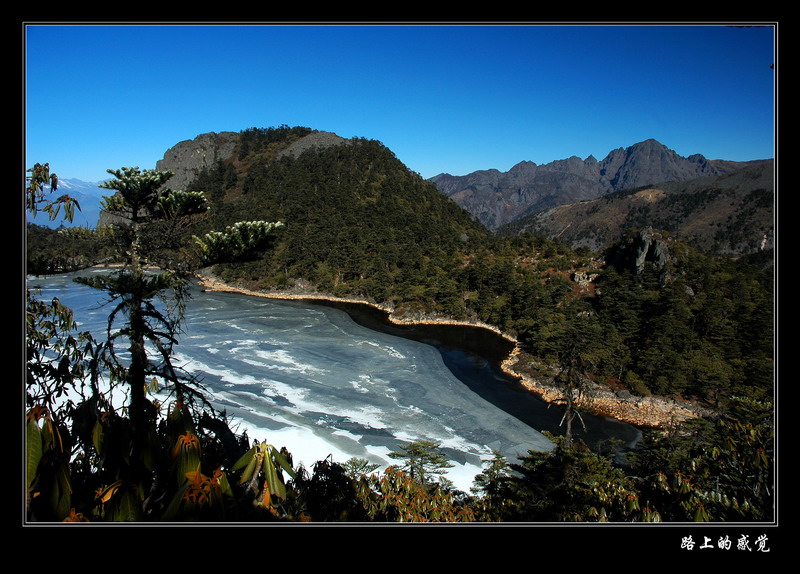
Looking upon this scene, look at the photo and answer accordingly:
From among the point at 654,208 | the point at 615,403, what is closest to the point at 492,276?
the point at 615,403

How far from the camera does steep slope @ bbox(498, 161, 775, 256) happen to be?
267ft

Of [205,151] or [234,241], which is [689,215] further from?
[234,241]

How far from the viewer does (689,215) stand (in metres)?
101

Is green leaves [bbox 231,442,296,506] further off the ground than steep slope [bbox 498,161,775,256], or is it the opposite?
steep slope [bbox 498,161,775,256]

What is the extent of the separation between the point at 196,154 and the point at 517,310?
211 feet

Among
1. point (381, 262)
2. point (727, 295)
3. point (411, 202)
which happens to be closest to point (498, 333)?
point (727, 295)

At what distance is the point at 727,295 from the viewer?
891 inches

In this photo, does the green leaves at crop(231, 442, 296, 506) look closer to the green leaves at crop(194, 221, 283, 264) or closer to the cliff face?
the green leaves at crop(194, 221, 283, 264)

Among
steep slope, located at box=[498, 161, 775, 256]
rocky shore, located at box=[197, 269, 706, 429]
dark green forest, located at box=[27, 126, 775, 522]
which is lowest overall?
rocky shore, located at box=[197, 269, 706, 429]

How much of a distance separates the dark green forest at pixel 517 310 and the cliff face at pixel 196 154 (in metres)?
4.18

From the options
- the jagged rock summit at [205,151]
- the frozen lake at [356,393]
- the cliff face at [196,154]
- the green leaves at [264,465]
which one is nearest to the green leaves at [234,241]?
the green leaves at [264,465]

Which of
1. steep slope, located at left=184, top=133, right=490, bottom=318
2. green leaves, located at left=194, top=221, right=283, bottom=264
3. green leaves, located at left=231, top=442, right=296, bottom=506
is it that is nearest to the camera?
green leaves, located at left=231, top=442, right=296, bottom=506

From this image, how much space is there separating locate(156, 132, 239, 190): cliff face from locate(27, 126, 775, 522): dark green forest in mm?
4181

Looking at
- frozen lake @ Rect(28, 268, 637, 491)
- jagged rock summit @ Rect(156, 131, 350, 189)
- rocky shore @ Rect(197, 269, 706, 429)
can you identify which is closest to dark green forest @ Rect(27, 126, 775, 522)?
rocky shore @ Rect(197, 269, 706, 429)
